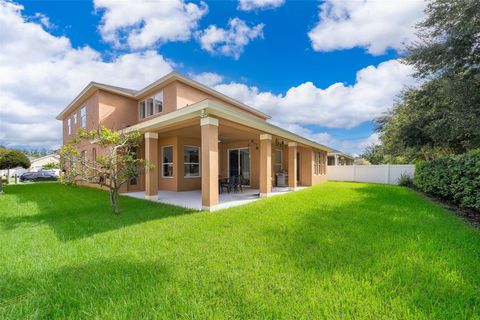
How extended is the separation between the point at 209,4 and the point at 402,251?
1203cm

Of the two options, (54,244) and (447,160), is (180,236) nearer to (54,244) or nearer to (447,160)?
(54,244)

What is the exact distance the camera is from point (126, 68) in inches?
524

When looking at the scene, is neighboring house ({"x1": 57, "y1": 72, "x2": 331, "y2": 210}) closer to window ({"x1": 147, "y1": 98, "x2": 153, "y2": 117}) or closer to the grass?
window ({"x1": 147, "y1": 98, "x2": 153, "y2": 117})

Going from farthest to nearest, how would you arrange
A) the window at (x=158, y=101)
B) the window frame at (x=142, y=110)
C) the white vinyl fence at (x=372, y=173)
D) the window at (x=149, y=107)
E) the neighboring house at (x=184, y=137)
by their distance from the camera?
the white vinyl fence at (x=372, y=173), the window frame at (x=142, y=110), the window at (x=149, y=107), the window at (x=158, y=101), the neighboring house at (x=184, y=137)

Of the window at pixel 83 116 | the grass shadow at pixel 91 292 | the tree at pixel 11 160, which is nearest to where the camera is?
the grass shadow at pixel 91 292

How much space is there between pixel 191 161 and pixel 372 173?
15.2 metres

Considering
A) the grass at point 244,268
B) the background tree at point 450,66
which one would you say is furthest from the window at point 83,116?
the background tree at point 450,66

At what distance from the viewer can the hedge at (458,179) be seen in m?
6.44

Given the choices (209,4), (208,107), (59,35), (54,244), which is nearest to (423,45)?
(209,4)

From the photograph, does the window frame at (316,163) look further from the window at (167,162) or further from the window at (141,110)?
the window at (141,110)

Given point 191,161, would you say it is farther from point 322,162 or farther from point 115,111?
point 322,162

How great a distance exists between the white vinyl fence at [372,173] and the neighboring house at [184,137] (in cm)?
467

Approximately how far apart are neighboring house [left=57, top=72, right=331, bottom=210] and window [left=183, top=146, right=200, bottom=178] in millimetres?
11

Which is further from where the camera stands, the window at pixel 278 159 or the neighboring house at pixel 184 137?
the window at pixel 278 159
